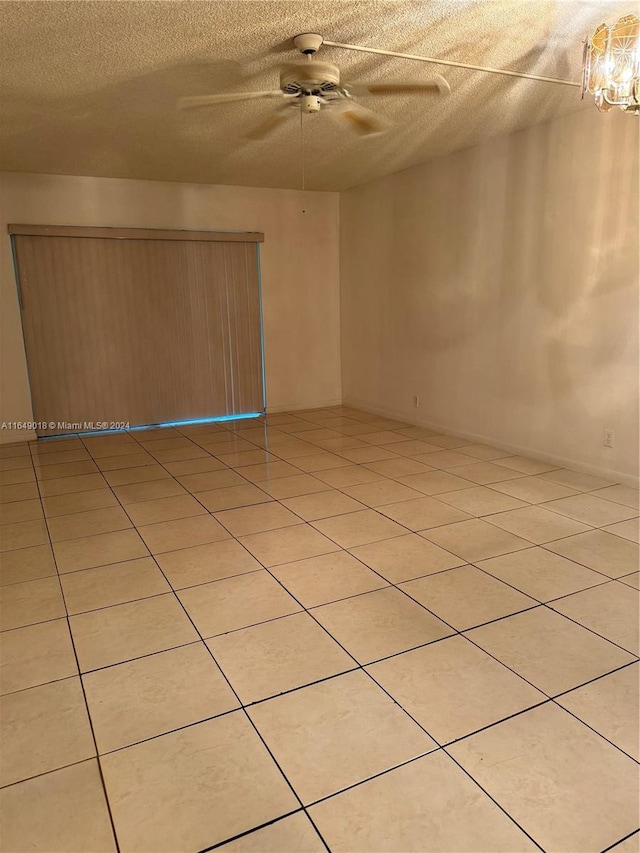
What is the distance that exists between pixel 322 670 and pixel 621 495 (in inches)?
98.4

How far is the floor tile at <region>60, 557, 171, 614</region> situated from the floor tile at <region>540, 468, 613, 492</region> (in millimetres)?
2646

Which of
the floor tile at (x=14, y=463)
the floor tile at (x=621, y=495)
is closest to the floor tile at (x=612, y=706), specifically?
the floor tile at (x=621, y=495)

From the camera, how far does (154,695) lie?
1836mm

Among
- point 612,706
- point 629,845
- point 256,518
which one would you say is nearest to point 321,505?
point 256,518

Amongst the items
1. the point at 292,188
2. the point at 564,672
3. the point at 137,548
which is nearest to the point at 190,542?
the point at 137,548

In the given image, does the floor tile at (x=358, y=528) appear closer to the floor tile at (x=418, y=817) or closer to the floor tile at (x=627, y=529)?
the floor tile at (x=627, y=529)

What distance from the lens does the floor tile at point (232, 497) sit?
11.6ft

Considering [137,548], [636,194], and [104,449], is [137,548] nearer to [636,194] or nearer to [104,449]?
[104,449]

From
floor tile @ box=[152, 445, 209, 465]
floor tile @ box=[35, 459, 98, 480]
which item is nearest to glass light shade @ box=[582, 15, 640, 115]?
floor tile @ box=[152, 445, 209, 465]

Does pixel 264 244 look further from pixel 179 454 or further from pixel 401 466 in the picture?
pixel 401 466

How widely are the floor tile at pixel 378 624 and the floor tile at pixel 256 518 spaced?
2.95 feet

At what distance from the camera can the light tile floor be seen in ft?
4.61

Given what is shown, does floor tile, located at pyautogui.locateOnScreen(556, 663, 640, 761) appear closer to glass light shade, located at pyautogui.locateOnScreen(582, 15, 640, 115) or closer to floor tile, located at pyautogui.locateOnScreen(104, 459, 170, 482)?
glass light shade, located at pyautogui.locateOnScreen(582, 15, 640, 115)

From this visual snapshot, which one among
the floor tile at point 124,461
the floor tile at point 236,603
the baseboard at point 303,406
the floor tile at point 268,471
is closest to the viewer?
the floor tile at point 236,603
